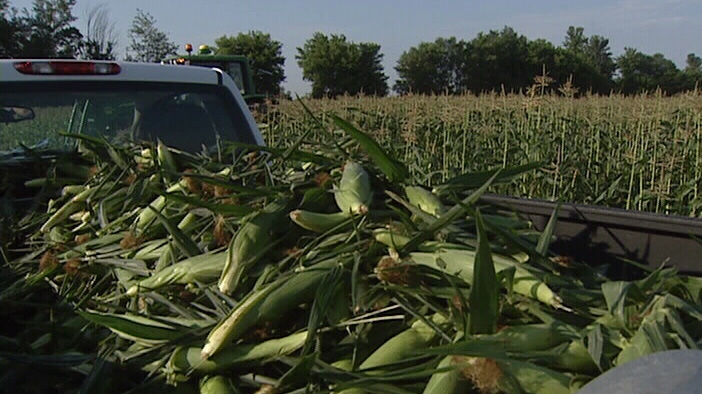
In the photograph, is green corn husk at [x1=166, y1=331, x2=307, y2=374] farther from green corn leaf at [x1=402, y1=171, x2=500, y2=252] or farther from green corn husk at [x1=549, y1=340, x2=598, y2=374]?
green corn husk at [x1=549, y1=340, x2=598, y2=374]

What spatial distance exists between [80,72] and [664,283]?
305 cm

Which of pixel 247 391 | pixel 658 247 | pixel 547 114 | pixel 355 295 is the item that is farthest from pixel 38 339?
pixel 547 114

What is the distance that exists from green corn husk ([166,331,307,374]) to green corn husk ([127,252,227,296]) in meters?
0.32

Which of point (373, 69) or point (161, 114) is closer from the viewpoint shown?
point (161, 114)

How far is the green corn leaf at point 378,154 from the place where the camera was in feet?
7.57

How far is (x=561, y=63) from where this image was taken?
61.7 m

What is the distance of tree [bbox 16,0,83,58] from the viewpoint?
3585 centimetres

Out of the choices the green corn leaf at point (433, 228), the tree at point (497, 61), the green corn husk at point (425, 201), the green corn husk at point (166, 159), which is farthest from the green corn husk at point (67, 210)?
the tree at point (497, 61)

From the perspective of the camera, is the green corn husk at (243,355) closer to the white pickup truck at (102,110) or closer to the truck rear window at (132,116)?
the white pickup truck at (102,110)

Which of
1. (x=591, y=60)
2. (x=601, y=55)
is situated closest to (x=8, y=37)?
(x=591, y=60)

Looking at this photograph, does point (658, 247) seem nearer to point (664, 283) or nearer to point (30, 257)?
point (664, 283)

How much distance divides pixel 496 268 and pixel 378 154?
0.70 m

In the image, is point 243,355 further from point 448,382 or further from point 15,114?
point 15,114

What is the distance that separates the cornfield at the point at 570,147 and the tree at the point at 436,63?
43867 mm
